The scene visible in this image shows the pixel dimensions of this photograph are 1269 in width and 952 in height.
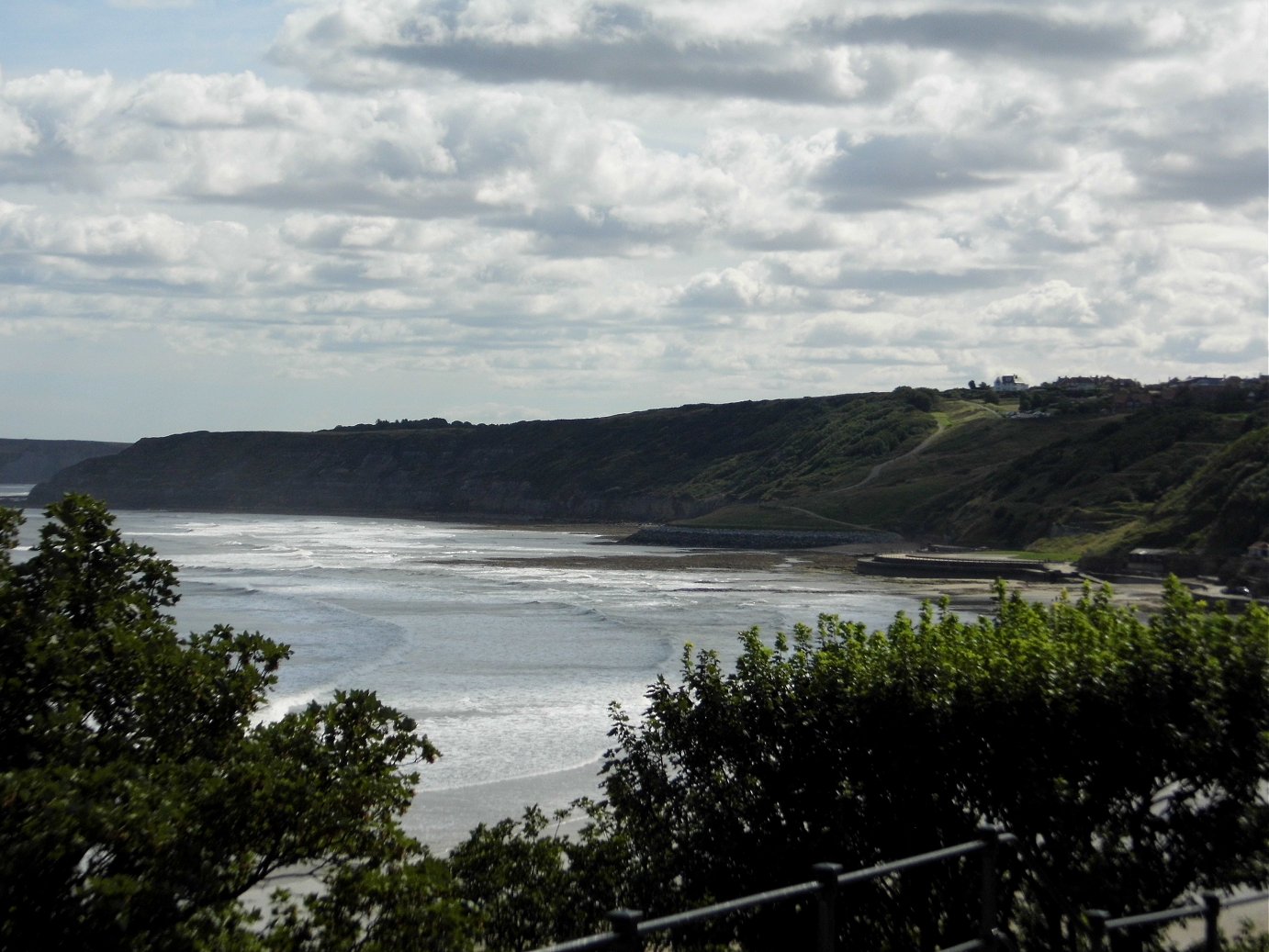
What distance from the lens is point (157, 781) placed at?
8.20 meters

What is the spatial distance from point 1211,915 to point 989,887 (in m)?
1.11

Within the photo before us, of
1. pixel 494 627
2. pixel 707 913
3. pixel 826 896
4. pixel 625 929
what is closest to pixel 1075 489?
pixel 494 627

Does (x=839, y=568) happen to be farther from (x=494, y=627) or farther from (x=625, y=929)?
(x=625, y=929)

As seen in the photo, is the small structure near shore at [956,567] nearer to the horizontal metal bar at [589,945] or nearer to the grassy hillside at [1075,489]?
the grassy hillside at [1075,489]

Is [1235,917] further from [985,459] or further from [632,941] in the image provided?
[985,459]

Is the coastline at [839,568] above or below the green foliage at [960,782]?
below

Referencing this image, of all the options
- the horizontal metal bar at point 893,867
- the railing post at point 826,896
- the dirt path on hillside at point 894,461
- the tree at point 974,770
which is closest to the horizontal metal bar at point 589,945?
the railing post at point 826,896

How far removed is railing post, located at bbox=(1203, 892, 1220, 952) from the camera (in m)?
6.88

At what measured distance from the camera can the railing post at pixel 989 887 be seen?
6922 mm

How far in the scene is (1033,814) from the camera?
37.7ft

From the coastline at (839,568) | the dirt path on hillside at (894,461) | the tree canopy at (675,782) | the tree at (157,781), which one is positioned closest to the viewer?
the tree at (157,781)

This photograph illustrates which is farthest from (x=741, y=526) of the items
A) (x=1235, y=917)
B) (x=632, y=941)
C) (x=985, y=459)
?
(x=632, y=941)

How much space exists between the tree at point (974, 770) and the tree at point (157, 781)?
405cm

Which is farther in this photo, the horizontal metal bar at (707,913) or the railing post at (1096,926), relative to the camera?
the railing post at (1096,926)
